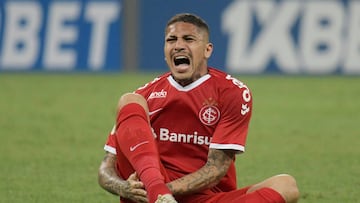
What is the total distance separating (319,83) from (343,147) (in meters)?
5.94

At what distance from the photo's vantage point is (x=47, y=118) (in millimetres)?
11570

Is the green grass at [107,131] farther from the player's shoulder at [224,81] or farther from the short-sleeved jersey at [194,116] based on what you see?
the player's shoulder at [224,81]

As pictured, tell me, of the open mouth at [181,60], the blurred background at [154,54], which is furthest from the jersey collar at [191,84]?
the blurred background at [154,54]

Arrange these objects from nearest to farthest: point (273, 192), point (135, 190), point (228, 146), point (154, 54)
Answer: point (273, 192)
point (135, 190)
point (228, 146)
point (154, 54)

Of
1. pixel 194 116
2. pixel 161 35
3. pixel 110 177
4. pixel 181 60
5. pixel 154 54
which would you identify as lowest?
pixel 154 54

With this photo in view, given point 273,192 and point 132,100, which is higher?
point 132,100

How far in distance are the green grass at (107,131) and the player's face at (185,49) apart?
159 cm

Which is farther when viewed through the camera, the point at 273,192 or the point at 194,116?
the point at 194,116

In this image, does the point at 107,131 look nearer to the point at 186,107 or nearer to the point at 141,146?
the point at 186,107

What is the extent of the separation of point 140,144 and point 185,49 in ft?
1.96

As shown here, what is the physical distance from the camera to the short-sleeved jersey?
5660 millimetres

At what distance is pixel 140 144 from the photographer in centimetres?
544

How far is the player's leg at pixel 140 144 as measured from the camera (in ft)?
17.4

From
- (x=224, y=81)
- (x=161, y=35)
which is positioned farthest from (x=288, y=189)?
(x=161, y=35)
